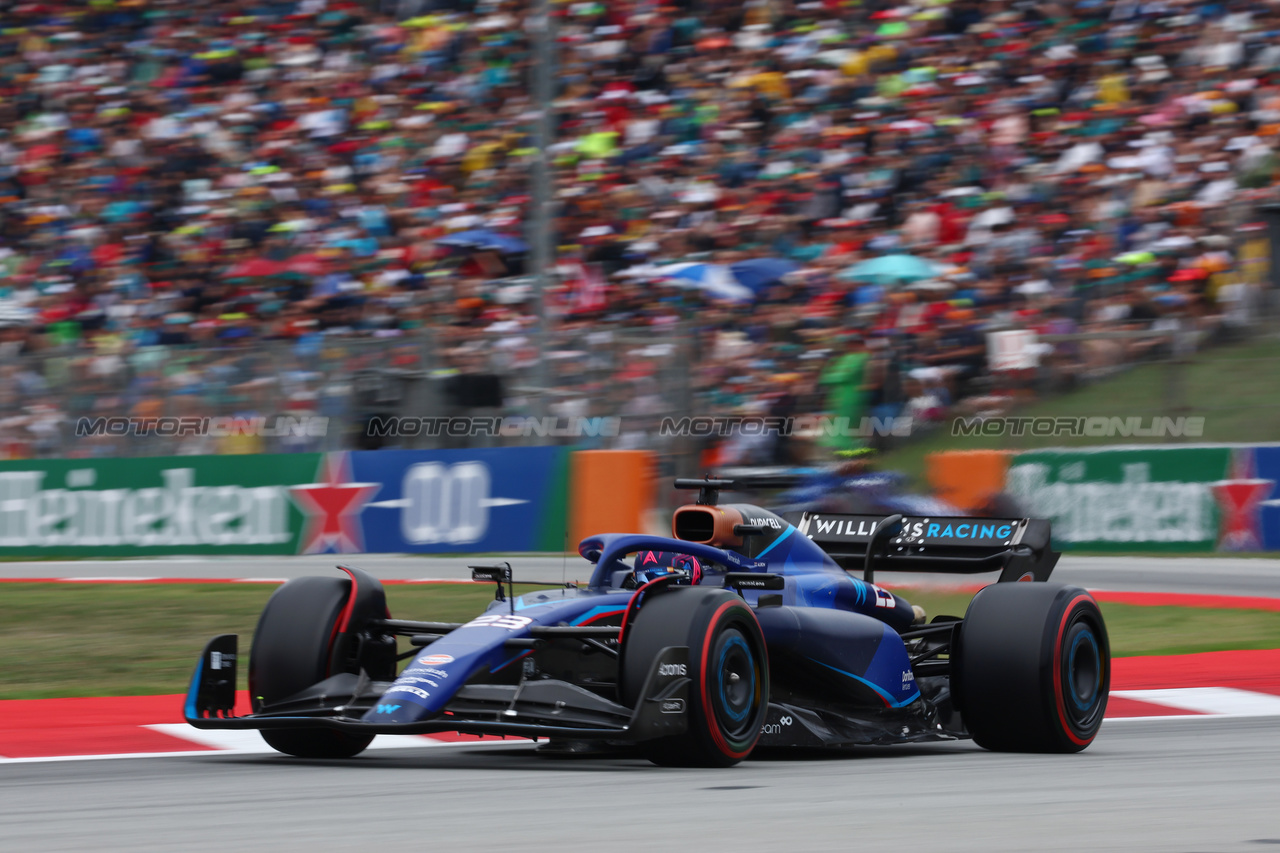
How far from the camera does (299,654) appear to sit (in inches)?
249

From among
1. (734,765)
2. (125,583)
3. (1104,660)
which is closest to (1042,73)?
(125,583)

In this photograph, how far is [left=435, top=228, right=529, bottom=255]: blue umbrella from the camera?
757 inches

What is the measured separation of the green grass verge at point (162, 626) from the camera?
970 cm

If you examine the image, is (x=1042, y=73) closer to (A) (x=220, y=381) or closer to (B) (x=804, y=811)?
(A) (x=220, y=381)

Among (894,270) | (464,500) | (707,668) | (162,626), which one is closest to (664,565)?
(707,668)

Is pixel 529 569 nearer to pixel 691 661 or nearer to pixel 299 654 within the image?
pixel 299 654

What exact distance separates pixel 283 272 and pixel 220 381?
309 centimetres

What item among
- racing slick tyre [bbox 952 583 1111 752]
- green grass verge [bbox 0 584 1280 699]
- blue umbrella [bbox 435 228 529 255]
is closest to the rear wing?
green grass verge [bbox 0 584 1280 699]

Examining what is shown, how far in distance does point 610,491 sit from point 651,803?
35.3 feet

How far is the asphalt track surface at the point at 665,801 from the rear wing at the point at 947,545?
82 cm

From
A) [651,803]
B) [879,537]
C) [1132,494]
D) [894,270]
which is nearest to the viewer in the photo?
[651,803]

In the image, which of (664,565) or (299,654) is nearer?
(299,654)

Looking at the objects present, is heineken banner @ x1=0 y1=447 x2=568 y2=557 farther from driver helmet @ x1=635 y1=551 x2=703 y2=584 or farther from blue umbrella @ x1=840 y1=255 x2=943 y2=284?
driver helmet @ x1=635 y1=551 x2=703 y2=584

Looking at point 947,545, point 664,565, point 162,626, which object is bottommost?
point 162,626
